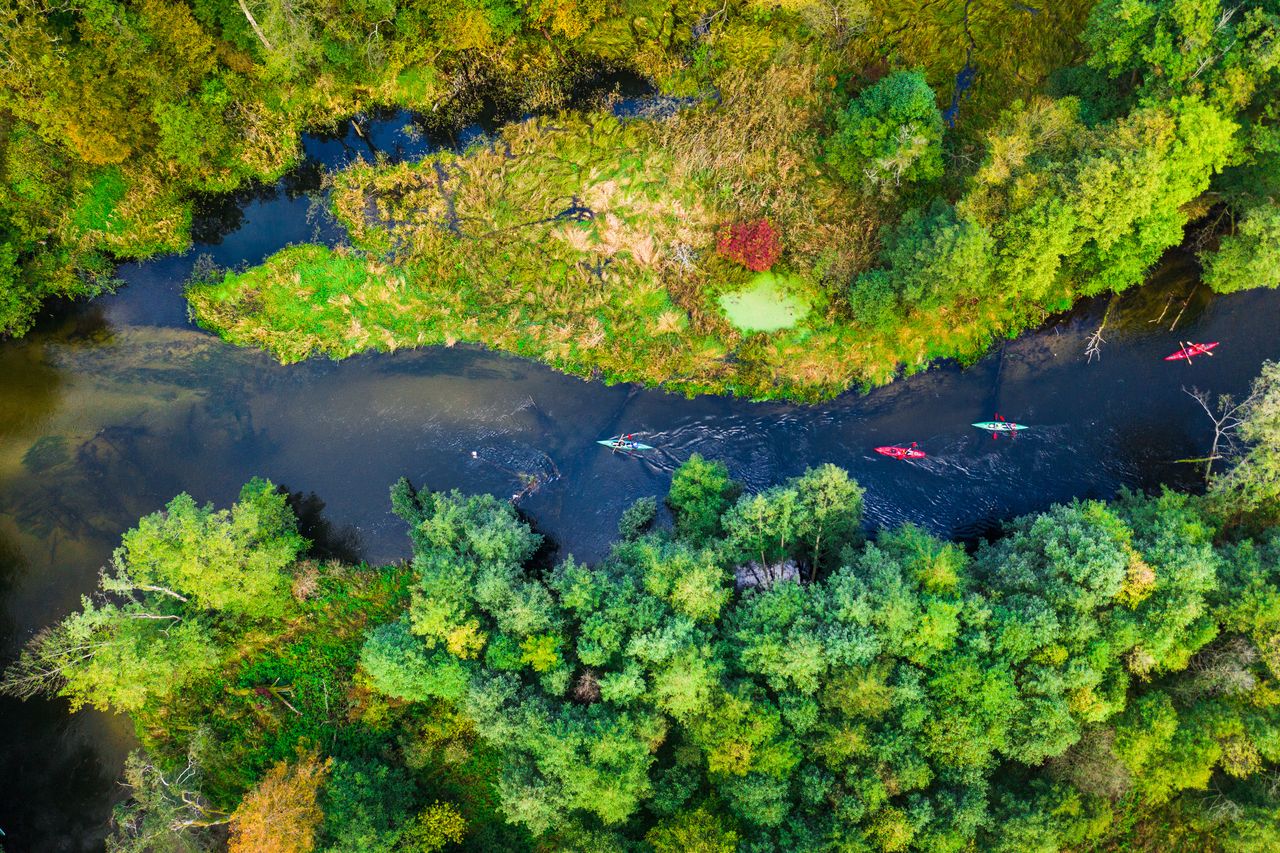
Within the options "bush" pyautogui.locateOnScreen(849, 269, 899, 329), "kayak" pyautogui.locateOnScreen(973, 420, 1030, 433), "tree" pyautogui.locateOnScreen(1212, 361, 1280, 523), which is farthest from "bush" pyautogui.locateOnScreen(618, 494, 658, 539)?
"tree" pyautogui.locateOnScreen(1212, 361, 1280, 523)

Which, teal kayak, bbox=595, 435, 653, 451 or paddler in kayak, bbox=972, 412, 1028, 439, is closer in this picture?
paddler in kayak, bbox=972, 412, 1028, 439

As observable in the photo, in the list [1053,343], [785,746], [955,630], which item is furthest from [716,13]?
[785,746]

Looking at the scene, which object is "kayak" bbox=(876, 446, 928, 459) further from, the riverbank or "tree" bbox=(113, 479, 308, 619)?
"tree" bbox=(113, 479, 308, 619)

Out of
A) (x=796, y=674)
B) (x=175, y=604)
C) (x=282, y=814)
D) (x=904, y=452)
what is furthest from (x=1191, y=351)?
(x=175, y=604)

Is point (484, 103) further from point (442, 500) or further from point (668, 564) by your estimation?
point (668, 564)

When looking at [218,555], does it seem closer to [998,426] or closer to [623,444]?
[623,444]

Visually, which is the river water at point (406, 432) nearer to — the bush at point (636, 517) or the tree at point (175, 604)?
the bush at point (636, 517)
